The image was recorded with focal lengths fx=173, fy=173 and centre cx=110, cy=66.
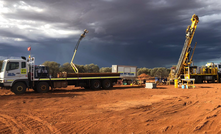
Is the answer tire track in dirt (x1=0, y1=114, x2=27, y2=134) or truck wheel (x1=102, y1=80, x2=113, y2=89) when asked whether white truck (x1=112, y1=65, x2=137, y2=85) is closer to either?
truck wheel (x1=102, y1=80, x2=113, y2=89)

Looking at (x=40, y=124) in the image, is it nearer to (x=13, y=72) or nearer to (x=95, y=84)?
(x=13, y=72)

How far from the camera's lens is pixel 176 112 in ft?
28.1

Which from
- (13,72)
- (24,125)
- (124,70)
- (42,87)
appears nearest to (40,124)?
(24,125)

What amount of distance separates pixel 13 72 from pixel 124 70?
54.0 ft

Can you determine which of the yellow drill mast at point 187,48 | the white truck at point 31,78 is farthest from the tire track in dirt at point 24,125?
the yellow drill mast at point 187,48

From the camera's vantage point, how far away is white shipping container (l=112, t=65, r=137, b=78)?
26.9m

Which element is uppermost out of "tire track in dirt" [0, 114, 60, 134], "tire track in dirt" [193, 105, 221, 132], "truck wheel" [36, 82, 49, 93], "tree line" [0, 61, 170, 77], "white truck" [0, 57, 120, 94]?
"tree line" [0, 61, 170, 77]

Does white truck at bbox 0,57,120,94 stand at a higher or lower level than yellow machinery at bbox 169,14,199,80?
lower

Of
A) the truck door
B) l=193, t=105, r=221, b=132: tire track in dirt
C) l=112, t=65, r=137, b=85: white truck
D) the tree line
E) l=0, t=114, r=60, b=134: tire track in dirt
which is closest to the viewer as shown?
l=0, t=114, r=60, b=134: tire track in dirt

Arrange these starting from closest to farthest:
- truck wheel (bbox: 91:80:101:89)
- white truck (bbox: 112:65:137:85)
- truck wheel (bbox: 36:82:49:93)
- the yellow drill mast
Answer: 1. truck wheel (bbox: 36:82:49:93)
2. truck wheel (bbox: 91:80:101:89)
3. white truck (bbox: 112:65:137:85)
4. the yellow drill mast

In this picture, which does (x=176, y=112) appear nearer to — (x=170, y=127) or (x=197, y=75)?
(x=170, y=127)

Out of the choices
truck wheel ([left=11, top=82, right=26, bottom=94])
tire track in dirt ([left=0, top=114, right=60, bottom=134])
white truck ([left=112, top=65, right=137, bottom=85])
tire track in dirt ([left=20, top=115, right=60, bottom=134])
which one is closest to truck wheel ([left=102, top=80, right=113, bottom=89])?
white truck ([left=112, top=65, right=137, bottom=85])

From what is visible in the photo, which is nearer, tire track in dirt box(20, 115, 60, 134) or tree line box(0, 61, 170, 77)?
tire track in dirt box(20, 115, 60, 134)

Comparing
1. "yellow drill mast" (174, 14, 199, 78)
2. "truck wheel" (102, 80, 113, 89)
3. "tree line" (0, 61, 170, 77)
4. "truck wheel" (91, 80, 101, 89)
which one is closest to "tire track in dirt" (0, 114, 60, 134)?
"tree line" (0, 61, 170, 77)
